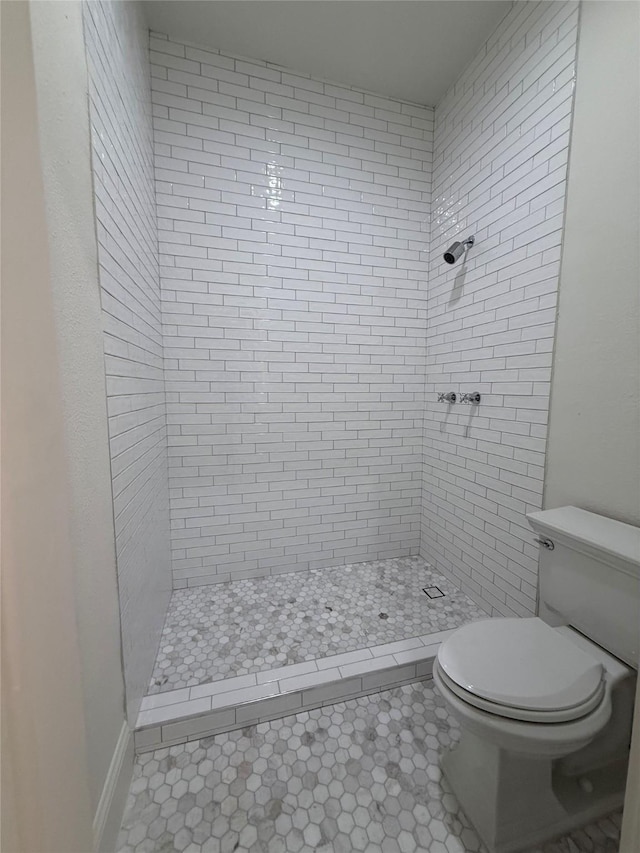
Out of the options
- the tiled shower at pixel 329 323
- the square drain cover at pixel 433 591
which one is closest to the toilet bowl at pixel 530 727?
the tiled shower at pixel 329 323

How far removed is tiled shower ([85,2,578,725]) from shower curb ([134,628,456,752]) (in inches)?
1.7

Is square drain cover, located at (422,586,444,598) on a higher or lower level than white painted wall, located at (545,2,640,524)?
lower

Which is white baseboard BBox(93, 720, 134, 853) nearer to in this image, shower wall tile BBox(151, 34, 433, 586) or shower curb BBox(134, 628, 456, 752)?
shower curb BBox(134, 628, 456, 752)

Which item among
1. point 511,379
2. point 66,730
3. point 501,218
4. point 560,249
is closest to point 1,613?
point 66,730

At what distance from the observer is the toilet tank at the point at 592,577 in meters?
0.87

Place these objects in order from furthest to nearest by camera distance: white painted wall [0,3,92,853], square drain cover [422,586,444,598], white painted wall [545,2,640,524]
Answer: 1. square drain cover [422,586,444,598]
2. white painted wall [545,2,640,524]
3. white painted wall [0,3,92,853]

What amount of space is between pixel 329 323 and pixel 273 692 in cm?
176

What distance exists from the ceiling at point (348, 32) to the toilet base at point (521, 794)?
2.74 meters

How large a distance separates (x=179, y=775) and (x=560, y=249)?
7.45 feet

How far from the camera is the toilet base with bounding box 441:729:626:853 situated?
2.72 feet

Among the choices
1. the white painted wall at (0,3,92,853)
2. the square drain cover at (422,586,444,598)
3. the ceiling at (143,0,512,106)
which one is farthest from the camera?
the square drain cover at (422,586,444,598)

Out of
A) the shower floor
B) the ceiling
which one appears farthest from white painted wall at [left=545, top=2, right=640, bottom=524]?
the shower floor

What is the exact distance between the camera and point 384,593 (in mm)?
1748

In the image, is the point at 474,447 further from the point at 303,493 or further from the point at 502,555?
the point at 303,493
